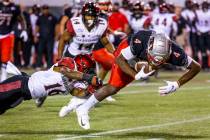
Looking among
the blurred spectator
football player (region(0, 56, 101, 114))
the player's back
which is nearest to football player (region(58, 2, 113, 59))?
football player (region(0, 56, 101, 114))

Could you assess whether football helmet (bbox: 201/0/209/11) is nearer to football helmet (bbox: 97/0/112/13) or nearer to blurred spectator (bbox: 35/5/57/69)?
blurred spectator (bbox: 35/5/57/69)

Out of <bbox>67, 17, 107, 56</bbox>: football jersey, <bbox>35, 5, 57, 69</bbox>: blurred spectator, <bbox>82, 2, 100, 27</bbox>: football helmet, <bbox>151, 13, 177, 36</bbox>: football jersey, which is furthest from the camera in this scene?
<bbox>35, 5, 57, 69</bbox>: blurred spectator

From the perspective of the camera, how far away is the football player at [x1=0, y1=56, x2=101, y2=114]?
8.07 metres

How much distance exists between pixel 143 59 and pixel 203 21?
13458 mm

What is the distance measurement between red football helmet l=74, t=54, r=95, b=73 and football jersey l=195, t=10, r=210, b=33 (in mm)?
11696

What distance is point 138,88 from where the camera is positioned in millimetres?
15445

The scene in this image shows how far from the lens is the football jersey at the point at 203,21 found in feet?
69.8

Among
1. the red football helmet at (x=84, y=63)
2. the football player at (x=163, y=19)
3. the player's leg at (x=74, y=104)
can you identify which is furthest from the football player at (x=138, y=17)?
Result: the player's leg at (x=74, y=104)

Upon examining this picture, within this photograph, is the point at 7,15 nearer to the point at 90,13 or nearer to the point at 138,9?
the point at 90,13

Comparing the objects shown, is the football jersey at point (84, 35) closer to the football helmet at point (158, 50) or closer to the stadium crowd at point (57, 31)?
the football helmet at point (158, 50)

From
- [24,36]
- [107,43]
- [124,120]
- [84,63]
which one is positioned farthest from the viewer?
[24,36]

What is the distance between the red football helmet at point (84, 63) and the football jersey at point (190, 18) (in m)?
11.9

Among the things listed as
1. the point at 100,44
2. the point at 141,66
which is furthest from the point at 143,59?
the point at 100,44

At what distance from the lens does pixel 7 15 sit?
14.3m
